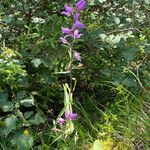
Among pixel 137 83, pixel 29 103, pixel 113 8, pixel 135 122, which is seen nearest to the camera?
pixel 29 103

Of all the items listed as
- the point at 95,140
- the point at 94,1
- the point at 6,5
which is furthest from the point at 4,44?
the point at 95,140

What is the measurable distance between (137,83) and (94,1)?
629 mm

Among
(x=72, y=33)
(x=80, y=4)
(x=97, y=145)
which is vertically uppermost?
(x=80, y=4)

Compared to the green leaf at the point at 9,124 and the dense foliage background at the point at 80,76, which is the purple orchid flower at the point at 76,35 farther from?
the green leaf at the point at 9,124

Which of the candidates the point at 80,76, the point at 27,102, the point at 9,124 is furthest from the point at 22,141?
the point at 80,76

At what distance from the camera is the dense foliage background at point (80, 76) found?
262cm

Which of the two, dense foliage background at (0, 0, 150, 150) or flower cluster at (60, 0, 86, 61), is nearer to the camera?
flower cluster at (60, 0, 86, 61)

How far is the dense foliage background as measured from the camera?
262cm

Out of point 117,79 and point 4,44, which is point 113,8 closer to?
point 117,79

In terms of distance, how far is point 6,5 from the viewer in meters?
3.11

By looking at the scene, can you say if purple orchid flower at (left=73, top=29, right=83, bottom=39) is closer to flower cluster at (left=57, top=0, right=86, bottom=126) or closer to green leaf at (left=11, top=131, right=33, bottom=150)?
flower cluster at (left=57, top=0, right=86, bottom=126)

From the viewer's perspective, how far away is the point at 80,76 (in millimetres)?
3141

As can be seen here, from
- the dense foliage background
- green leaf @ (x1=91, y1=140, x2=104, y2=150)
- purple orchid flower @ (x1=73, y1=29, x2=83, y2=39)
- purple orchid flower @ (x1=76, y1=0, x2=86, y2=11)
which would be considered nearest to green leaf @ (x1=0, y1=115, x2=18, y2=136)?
the dense foliage background

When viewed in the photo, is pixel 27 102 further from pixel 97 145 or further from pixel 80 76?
pixel 80 76
